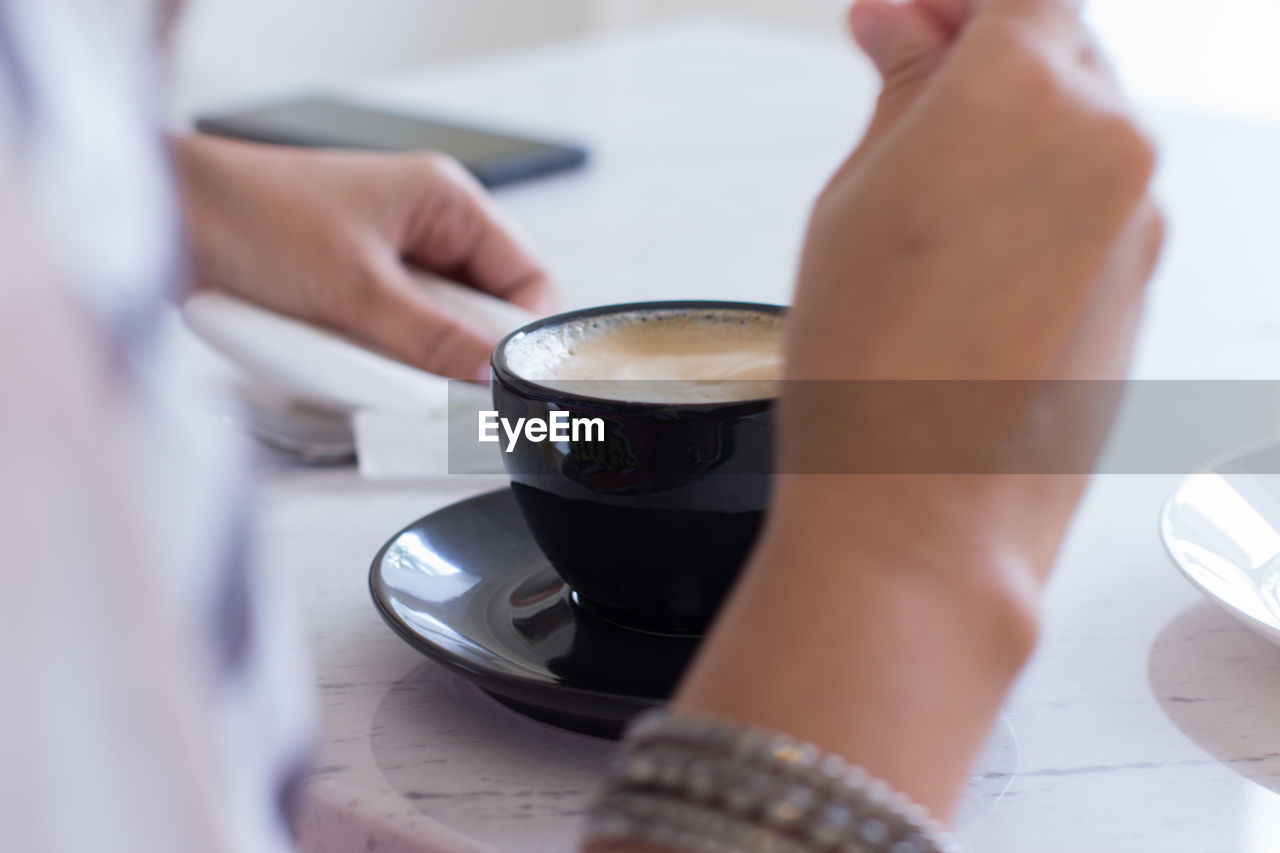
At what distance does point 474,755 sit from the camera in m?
0.38

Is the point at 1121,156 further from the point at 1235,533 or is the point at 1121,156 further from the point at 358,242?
the point at 358,242

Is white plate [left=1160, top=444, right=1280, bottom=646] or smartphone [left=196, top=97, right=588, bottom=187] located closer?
white plate [left=1160, top=444, right=1280, bottom=646]

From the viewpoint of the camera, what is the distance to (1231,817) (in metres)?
0.35

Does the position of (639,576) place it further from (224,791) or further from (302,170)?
(302,170)

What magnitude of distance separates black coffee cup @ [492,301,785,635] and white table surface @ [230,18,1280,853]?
0.16 feet

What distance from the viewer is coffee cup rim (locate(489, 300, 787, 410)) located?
1.23 ft

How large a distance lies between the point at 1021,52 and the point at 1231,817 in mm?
200

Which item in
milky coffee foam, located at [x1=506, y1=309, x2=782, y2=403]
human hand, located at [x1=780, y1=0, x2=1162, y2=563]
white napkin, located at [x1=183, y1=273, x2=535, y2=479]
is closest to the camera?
human hand, located at [x1=780, y1=0, x2=1162, y2=563]

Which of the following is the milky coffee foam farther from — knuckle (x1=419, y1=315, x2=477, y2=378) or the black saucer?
knuckle (x1=419, y1=315, x2=477, y2=378)

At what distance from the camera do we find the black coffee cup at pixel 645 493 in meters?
0.38

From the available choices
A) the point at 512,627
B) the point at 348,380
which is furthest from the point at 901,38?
the point at 348,380

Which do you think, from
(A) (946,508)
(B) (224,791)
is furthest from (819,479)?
(B) (224,791)

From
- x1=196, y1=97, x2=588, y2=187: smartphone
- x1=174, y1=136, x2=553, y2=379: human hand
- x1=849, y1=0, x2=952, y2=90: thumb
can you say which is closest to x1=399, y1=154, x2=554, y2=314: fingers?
x1=174, y1=136, x2=553, y2=379: human hand

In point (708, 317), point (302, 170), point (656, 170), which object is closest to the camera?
point (708, 317)
